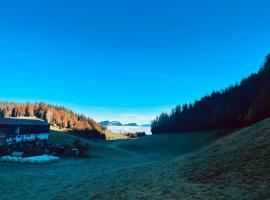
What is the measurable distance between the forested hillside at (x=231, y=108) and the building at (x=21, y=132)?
195 feet

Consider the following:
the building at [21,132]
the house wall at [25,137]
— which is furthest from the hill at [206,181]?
the house wall at [25,137]

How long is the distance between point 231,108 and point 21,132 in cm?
7009

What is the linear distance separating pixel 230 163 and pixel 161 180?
5.71m

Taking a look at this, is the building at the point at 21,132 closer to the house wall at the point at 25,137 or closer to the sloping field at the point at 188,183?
the house wall at the point at 25,137

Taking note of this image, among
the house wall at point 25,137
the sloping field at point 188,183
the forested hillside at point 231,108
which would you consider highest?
the forested hillside at point 231,108

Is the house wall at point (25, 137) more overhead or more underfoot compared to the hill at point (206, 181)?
more overhead

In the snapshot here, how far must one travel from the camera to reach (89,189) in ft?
85.0

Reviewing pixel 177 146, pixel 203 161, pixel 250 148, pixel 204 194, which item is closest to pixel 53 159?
pixel 203 161

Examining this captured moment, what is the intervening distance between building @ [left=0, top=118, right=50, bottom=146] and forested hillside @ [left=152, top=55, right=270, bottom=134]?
5958 cm

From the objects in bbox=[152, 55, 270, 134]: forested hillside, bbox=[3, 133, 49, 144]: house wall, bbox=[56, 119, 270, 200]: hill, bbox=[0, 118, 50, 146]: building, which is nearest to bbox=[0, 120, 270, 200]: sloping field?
bbox=[56, 119, 270, 200]: hill

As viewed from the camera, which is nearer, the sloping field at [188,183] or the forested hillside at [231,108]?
the sloping field at [188,183]

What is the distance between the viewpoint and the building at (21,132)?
68812 millimetres

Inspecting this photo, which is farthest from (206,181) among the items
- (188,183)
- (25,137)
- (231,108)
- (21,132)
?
(231,108)

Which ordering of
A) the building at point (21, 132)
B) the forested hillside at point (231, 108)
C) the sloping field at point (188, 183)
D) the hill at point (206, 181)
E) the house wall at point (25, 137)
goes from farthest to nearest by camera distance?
the forested hillside at point (231, 108), the house wall at point (25, 137), the building at point (21, 132), the sloping field at point (188, 183), the hill at point (206, 181)
